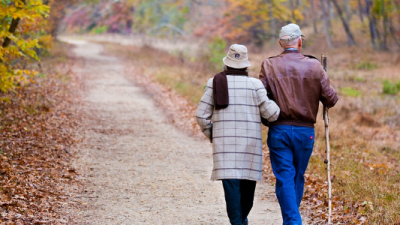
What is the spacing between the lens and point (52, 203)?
656 centimetres

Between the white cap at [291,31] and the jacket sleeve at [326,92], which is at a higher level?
the white cap at [291,31]

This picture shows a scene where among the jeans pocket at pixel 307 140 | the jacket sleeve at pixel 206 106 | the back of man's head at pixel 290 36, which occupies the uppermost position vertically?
the back of man's head at pixel 290 36

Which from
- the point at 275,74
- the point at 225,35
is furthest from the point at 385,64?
the point at 275,74

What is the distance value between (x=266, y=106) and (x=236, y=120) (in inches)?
12.1

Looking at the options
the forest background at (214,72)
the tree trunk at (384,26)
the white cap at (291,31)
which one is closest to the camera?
the white cap at (291,31)

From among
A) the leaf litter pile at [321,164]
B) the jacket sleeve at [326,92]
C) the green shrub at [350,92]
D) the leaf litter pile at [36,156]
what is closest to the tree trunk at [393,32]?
the green shrub at [350,92]

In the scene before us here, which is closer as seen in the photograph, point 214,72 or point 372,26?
point 214,72

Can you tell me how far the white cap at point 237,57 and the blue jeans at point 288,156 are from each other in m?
0.68

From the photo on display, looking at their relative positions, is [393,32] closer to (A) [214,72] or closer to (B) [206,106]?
(A) [214,72]

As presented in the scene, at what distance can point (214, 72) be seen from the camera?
78.0 ft

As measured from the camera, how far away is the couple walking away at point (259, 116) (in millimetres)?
4848

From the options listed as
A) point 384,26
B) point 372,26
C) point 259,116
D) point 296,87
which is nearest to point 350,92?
point 384,26

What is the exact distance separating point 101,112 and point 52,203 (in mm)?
8249

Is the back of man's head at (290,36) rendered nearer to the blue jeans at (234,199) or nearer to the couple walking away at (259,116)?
the couple walking away at (259,116)
